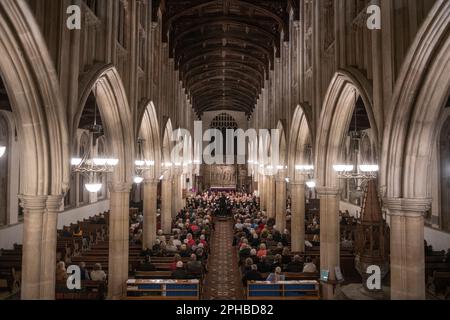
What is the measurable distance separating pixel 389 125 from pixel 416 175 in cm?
100

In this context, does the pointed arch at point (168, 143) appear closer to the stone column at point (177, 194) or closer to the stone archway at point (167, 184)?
the stone archway at point (167, 184)

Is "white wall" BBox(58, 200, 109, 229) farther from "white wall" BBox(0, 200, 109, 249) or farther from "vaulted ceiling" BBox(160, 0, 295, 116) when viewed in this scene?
"vaulted ceiling" BBox(160, 0, 295, 116)

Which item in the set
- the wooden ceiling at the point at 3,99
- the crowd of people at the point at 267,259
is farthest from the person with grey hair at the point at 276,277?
the wooden ceiling at the point at 3,99

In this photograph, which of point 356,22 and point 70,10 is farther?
point 356,22

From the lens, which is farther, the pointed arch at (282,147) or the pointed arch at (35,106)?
the pointed arch at (282,147)

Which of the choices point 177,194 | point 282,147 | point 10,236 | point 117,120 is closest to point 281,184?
point 282,147

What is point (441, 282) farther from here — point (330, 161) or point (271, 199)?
point (271, 199)

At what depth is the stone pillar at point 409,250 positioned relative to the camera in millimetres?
7055

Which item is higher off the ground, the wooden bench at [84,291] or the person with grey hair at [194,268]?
the person with grey hair at [194,268]
